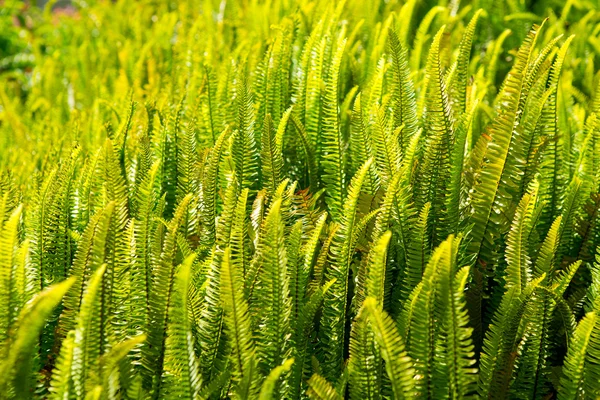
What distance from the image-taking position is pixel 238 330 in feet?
4.22

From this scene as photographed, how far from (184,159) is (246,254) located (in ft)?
1.78

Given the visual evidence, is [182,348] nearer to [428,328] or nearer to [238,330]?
[238,330]

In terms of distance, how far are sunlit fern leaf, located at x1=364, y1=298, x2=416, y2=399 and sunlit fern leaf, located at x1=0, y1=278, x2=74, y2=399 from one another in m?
0.52

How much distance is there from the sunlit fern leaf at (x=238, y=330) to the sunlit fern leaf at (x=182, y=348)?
0.23 ft

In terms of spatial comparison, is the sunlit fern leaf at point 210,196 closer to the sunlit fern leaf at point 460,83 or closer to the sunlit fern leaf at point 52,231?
the sunlit fern leaf at point 52,231

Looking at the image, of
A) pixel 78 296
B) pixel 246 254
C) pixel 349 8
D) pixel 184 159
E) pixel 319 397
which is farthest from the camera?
pixel 349 8

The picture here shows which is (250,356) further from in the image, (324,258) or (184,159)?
(184,159)

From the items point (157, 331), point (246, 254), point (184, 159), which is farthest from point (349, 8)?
Answer: point (157, 331)

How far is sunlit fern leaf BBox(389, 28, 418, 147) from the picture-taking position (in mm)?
1944

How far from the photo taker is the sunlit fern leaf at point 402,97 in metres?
1.94

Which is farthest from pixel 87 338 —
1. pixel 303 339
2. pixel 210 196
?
pixel 210 196

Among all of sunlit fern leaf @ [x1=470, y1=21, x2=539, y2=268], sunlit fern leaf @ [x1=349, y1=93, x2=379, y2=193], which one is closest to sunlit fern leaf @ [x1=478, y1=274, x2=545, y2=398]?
sunlit fern leaf @ [x1=470, y1=21, x2=539, y2=268]

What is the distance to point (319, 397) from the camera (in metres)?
1.26

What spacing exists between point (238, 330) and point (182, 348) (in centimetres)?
11
